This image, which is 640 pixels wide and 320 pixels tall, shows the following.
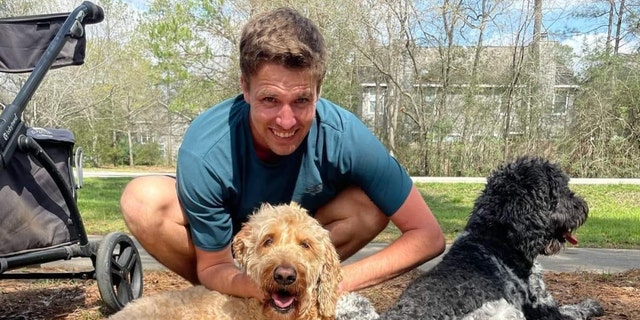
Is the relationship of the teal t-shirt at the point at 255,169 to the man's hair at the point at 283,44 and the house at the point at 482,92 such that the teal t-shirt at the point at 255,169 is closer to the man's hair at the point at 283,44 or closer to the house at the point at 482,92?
the man's hair at the point at 283,44

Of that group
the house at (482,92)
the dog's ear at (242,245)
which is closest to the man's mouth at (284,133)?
the dog's ear at (242,245)

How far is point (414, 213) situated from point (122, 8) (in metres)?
33.1

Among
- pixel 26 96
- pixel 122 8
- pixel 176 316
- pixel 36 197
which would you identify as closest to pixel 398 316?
pixel 176 316

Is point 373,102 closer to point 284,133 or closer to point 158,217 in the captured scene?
point 158,217

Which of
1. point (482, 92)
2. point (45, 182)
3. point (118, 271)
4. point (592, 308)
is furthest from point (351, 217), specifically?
point (482, 92)

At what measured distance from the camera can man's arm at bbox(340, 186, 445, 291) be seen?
3.23 metres

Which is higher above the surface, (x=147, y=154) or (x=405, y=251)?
(x=405, y=251)

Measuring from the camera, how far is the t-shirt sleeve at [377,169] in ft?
10.8

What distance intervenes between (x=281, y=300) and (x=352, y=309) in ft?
1.92

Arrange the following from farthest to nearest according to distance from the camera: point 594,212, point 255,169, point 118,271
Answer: point 594,212 → point 118,271 → point 255,169

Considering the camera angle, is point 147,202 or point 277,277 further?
point 147,202

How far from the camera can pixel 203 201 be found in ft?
10.5

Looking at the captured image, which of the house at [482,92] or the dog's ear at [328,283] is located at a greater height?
the house at [482,92]

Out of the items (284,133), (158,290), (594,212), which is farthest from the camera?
(594,212)
